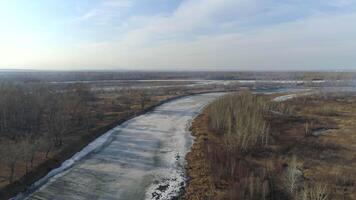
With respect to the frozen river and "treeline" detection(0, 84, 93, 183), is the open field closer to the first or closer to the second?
"treeline" detection(0, 84, 93, 183)

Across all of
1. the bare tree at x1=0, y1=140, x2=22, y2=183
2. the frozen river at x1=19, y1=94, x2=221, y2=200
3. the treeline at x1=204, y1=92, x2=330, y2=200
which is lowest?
the frozen river at x1=19, y1=94, x2=221, y2=200

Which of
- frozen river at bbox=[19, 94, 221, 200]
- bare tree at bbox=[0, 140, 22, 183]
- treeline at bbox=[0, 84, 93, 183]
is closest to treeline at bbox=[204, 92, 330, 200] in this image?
frozen river at bbox=[19, 94, 221, 200]

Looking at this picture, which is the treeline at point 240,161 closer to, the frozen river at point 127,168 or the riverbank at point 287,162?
the riverbank at point 287,162

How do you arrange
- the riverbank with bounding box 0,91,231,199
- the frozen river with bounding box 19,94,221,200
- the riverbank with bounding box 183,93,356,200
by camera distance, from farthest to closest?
the frozen river with bounding box 19,94,221,200 → the riverbank with bounding box 0,91,231,199 → the riverbank with bounding box 183,93,356,200

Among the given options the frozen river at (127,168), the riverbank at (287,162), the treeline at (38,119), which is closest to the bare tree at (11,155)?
the frozen river at (127,168)

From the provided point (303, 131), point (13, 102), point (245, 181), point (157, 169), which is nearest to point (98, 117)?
point (13, 102)

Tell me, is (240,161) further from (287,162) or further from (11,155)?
(11,155)

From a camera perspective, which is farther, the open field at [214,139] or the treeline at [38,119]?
the treeline at [38,119]

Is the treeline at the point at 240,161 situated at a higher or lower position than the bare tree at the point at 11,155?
lower

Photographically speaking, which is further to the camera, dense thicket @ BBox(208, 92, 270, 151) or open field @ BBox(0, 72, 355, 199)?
dense thicket @ BBox(208, 92, 270, 151)

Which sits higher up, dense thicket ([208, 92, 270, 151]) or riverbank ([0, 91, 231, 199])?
dense thicket ([208, 92, 270, 151])

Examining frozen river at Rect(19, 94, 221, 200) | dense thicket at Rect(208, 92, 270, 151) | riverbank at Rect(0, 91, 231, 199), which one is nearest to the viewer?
riverbank at Rect(0, 91, 231, 199)
